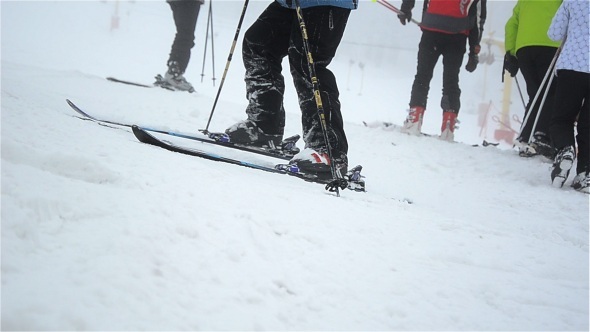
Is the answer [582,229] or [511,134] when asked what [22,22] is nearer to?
[582,229]

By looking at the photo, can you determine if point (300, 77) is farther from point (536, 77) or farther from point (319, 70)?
point (536, 77)

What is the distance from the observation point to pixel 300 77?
8.04ft

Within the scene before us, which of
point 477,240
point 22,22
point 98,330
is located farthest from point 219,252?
point 22,22

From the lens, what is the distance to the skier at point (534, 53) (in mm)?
4320

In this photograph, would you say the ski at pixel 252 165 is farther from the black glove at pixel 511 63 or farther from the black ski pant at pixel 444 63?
the black glove at pixel 511 63

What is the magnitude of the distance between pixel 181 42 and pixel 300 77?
379 centimetres

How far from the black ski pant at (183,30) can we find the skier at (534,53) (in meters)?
3.96

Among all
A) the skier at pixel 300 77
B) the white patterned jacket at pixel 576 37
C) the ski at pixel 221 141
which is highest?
the white patterned jacket at pixel 576 37

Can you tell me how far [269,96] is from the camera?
2764 millimetres

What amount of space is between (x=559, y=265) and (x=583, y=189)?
2090 millimetres

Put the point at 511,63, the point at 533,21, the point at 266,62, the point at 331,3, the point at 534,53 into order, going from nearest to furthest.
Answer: the point at 331,3
the point at 266,62
the point at 533,21
the point at 534,53
the point at 511,63

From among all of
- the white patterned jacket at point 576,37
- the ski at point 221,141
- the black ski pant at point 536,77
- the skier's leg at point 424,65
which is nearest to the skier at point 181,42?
the skier's leg at point 424,65

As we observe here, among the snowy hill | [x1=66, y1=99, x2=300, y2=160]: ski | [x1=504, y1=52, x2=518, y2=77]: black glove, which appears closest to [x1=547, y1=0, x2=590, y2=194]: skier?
the snowy hill

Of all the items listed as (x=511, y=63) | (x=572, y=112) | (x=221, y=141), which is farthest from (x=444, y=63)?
(x=221, y=141)
